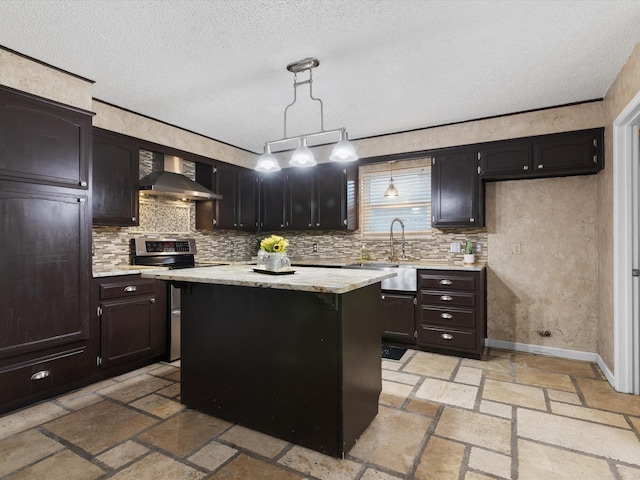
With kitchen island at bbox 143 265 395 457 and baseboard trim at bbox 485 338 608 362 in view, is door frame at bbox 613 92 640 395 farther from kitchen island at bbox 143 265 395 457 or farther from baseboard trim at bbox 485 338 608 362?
kitchen island at bbox 143 265 395 457

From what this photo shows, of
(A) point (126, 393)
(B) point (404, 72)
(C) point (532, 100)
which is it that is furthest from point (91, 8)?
(C) point (532, 100)

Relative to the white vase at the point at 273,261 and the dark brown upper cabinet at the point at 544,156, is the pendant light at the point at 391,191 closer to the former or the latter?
the dark brown upper cabinet at the point at 544,156

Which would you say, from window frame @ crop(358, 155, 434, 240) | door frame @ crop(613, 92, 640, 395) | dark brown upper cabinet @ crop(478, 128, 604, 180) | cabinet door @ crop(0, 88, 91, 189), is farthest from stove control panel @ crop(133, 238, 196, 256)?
door frame @ crop(613, 92, 640, 395)

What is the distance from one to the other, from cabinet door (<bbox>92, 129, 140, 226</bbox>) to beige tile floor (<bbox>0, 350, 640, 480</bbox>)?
1576 millimetres

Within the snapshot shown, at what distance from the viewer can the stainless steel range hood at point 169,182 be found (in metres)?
3.73

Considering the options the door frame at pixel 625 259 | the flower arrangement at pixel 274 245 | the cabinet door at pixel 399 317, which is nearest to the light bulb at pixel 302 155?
the flower arrangement at pixel 274 245

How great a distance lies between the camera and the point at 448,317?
379 cm

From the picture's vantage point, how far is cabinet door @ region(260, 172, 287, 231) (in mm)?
5301

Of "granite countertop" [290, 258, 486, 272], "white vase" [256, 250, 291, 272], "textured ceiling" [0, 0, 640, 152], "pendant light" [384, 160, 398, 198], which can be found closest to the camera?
"textured ceiling" [0, 0, 640, 152]

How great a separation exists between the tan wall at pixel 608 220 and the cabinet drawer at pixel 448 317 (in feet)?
3.70

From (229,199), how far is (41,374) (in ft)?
9.55

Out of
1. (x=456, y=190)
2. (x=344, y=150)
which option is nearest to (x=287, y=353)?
(x=344, y=150)

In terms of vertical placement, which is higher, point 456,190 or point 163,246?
point 456,190

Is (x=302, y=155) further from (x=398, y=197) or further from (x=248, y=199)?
(x=248, y=199)
